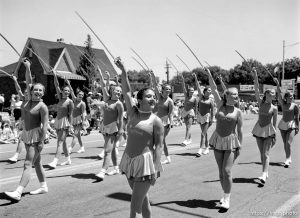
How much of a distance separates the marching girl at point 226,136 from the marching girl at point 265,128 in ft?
5.63

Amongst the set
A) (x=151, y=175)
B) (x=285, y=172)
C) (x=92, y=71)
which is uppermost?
(x=92, y=71)

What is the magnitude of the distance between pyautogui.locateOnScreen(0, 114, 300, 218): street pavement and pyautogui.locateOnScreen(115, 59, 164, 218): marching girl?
135cm

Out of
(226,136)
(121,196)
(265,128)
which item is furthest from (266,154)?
(121,196)

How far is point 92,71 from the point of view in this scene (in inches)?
1613

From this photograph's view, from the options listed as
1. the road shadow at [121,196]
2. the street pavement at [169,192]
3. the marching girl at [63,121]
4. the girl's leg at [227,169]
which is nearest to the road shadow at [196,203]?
the street pavement at [169,192]

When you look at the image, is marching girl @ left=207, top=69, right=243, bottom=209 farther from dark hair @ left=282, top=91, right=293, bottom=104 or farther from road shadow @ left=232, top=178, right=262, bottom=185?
dark hair @ left=282, top=91, right=293, bottom=104

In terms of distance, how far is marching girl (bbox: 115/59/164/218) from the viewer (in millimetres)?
4164

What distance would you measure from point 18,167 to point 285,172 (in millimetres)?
6764

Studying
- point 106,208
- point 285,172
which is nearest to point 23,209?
point 106,208

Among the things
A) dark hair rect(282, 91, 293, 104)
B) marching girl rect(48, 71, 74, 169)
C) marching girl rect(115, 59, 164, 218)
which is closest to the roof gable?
marching girl rect(48, 71, 74, 169)

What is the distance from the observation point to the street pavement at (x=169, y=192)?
5.57 m

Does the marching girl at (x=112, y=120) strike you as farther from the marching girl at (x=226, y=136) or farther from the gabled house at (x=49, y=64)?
the gabled house at (x=49, y=64)

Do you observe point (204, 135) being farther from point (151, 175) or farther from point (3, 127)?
point (3, 127)

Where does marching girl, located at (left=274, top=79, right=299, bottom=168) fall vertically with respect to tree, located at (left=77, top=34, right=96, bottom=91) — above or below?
below
